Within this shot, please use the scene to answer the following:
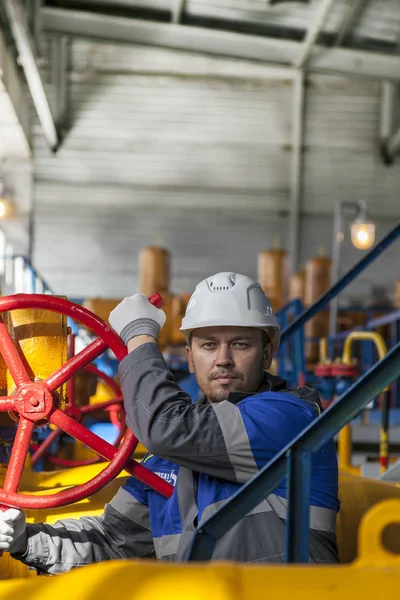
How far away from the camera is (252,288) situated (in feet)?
6.89

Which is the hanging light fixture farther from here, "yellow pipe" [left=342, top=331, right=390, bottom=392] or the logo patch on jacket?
the logo patch on jacket

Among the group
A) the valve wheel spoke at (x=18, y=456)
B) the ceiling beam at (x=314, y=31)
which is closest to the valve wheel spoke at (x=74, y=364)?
the valve wheel spoke at (x=18, y=456)

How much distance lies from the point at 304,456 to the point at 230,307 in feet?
2.43

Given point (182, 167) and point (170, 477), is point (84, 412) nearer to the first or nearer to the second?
point (170, 477)

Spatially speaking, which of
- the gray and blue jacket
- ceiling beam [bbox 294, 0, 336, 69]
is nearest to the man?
the gray and blue jacket

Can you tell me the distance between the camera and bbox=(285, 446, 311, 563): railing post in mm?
1351

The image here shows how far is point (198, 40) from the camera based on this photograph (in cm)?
1067

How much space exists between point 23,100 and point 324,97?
4903 millimetres

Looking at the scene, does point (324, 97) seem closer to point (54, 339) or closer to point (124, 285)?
point (124, 285)

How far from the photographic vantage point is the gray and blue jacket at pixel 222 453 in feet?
5.65

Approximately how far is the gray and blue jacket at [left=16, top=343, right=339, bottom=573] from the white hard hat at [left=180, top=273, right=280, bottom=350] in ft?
0.63

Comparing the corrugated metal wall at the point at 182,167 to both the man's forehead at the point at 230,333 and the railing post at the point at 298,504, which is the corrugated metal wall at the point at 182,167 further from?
the railing post at the point at 298,504

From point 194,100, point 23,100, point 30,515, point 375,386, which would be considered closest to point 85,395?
point 30,515

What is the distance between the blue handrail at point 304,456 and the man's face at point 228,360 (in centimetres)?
58
